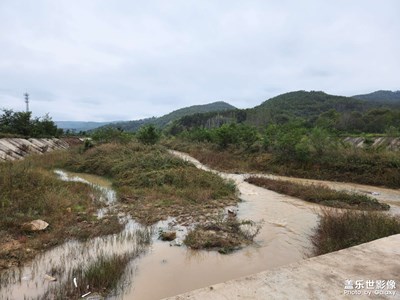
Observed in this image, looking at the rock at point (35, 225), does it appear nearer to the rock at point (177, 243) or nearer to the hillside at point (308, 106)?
the rock at point (177, 243)

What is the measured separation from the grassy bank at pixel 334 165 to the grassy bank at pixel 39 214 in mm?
12590

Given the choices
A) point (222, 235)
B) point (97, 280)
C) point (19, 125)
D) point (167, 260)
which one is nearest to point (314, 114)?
point (19, 125)

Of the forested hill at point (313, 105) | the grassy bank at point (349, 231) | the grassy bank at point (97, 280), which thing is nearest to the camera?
the grassy bank at point (97, 280)

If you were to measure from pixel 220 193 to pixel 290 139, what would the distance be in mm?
9580

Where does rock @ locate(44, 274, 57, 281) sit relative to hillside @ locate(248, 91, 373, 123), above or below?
below

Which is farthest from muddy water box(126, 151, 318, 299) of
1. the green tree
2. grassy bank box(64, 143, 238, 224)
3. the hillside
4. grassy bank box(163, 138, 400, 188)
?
the hillside

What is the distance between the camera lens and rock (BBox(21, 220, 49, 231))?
6.68 m

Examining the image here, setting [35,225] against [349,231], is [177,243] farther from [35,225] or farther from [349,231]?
[349,231]

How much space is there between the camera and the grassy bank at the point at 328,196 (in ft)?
33.9

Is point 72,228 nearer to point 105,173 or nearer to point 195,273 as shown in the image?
point 195,273

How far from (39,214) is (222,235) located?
511 cm

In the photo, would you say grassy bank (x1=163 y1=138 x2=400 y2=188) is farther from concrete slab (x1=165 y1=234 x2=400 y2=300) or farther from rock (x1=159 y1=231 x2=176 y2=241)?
concrete slab (x1=165 y1=234 x2=400 y2=300)

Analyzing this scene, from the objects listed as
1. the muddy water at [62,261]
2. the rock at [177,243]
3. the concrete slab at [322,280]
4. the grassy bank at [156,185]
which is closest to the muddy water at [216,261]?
the rock at [177,243]

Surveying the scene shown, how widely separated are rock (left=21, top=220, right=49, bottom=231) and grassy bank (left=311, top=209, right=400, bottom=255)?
6.50 metres
